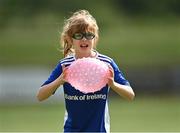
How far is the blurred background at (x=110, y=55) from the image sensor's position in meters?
21.8

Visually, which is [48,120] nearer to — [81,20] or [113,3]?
[81,20]

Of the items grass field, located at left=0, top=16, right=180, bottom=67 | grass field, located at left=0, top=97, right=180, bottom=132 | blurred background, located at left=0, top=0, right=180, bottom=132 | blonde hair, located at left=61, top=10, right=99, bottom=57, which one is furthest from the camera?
grass field, located at left=0, top=16, right=180, bottom=67

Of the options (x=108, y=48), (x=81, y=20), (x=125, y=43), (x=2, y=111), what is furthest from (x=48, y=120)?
(x=125, y=43)

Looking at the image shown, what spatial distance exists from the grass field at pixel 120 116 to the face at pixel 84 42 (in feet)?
30.2

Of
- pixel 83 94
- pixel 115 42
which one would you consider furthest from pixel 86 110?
pixel 115 42

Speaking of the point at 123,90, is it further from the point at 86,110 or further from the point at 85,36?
the point at 85,36

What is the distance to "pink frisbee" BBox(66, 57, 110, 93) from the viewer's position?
802cm

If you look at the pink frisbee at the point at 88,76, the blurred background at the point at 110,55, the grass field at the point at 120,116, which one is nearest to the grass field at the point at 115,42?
the blurred background at the point at 110,55

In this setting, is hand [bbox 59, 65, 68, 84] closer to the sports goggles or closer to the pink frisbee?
the pink frisbee

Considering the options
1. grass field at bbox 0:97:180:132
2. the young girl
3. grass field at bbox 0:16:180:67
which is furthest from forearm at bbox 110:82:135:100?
grass field at bbox 0:16:180:67

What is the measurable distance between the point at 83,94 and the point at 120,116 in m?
14.1

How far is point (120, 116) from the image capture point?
2220cm

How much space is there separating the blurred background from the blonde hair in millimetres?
742

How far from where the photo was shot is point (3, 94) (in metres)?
26.8
